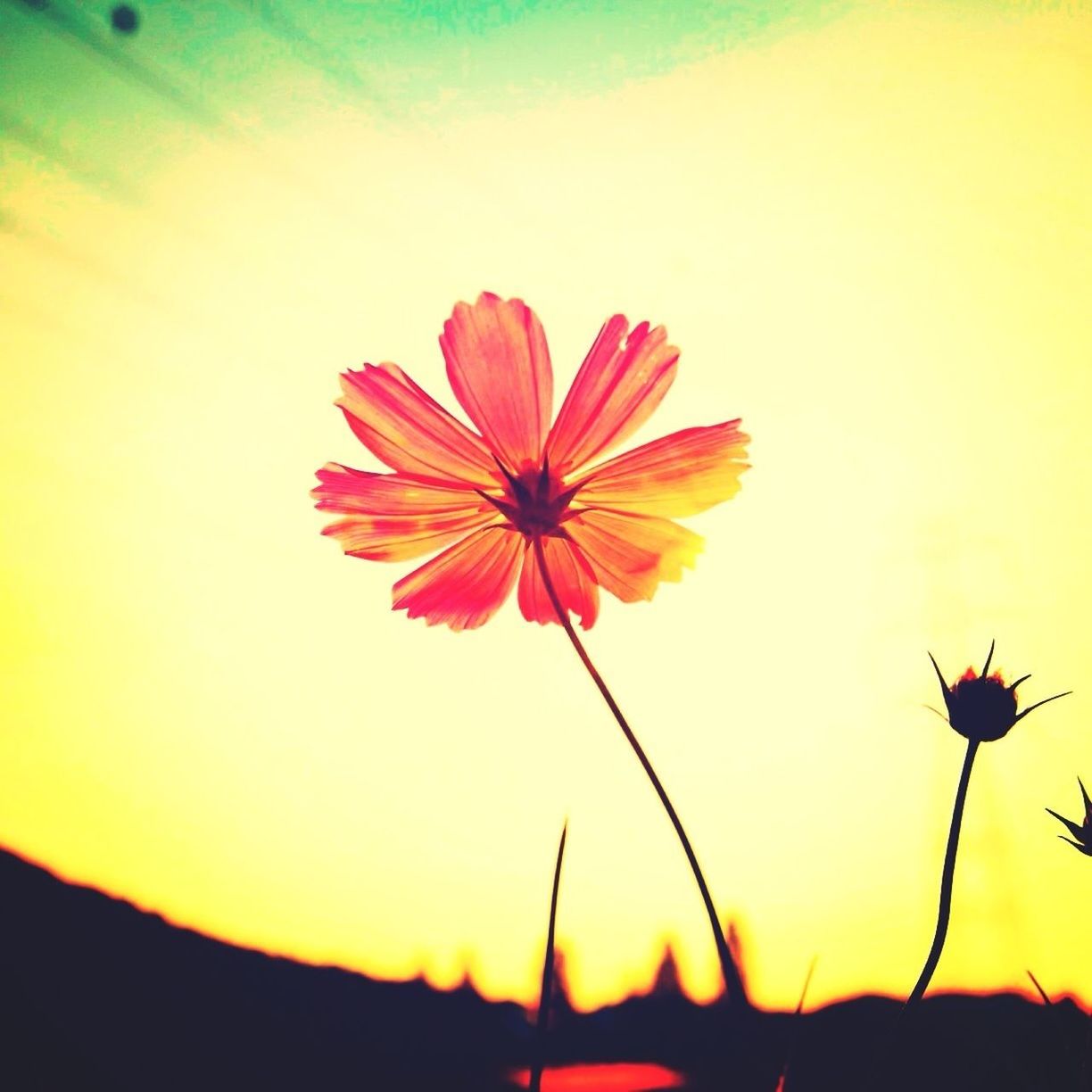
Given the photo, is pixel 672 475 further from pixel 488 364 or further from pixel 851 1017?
pixel 851 1017

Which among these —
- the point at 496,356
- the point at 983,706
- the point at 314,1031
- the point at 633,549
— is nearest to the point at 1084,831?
the point at 983,706

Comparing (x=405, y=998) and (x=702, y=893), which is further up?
(x=702, y=893)

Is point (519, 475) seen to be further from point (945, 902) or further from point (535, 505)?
point (945, 902)

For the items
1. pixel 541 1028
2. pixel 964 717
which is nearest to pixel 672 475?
pixel 964 717

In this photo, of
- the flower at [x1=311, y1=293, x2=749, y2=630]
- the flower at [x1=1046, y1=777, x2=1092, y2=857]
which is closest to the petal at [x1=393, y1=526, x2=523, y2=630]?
the flower at [x1=311, y1=293, x2=749, y2=630]

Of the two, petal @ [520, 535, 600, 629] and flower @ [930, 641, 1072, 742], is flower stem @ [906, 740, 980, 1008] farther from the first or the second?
petal @ [520, 535, 600, 629]

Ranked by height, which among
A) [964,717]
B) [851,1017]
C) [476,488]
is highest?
[476,488]

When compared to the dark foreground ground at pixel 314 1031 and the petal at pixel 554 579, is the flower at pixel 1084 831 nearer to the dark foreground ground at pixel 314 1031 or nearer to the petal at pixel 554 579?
the dark foreground ground at pixel 314 1031
